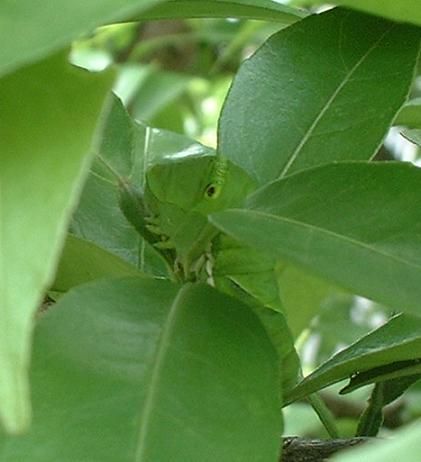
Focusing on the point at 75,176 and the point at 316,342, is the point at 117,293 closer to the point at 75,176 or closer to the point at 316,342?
the point at 75,176

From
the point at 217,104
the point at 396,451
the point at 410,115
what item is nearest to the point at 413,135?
the point at 410,115

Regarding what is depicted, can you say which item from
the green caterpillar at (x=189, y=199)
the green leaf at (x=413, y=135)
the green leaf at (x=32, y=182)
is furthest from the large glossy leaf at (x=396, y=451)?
the green leaf at (x=413, y=135)

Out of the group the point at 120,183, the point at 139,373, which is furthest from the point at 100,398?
the point at 120,183

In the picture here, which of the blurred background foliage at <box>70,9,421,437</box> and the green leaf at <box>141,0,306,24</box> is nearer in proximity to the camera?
the green leaf at <box>141,0,306,24</box>

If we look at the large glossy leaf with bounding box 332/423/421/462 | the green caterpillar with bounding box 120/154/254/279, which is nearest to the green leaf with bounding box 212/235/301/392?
the green caterpillar with bounding box 120/154/254/279

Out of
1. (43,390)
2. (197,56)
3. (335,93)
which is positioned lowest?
(43,390)

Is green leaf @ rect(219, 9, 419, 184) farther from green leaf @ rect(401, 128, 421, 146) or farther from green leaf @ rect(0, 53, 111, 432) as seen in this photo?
green leaf @ rect(0, 53, 111, 432)

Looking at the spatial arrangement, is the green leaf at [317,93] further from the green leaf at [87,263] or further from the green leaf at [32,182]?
the green leaf at [32,182]
